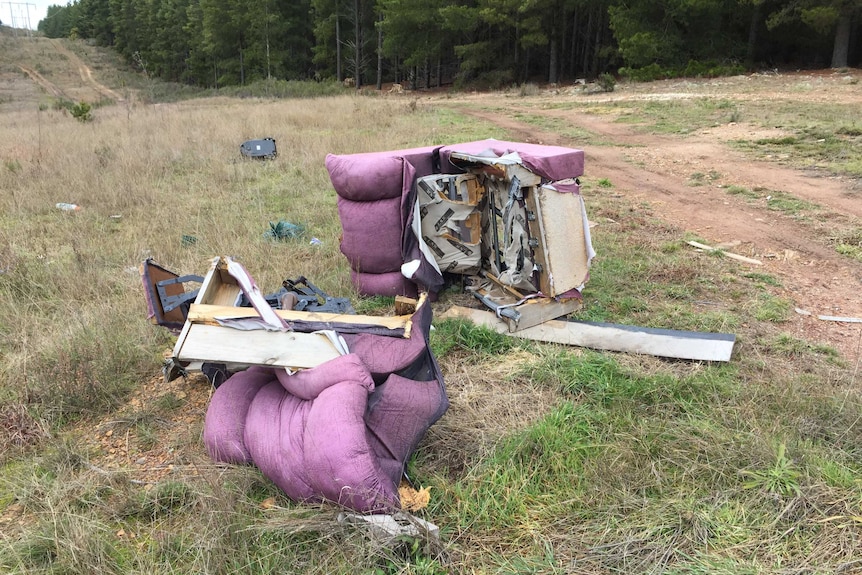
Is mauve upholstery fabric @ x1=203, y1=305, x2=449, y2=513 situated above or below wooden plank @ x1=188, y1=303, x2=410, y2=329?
below

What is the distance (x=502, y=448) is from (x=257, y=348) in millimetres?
1171

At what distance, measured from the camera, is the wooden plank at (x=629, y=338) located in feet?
10.8

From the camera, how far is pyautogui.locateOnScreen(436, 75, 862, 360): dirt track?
4.17 meters

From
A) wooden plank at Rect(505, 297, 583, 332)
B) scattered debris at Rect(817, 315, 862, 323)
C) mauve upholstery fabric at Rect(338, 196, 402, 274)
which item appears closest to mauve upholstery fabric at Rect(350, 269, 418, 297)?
mauve upholstery fabric at Rect(338, 196, 402, 274)

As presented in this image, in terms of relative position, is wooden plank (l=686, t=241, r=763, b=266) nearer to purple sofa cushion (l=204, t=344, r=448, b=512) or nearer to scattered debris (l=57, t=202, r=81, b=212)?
purple sofa cushion (l=204, t=344, r=448, b=512)

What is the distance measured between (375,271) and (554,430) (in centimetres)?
204

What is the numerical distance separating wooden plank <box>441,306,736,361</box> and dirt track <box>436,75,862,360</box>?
0.79 meters

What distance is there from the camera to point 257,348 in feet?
7.55

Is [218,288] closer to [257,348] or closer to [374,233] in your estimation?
[257,348]

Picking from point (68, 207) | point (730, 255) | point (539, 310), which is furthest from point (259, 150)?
point (730, 255)

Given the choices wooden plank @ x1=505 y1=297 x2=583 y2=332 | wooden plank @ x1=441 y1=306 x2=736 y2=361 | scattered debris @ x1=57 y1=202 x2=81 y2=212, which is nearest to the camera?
wooden plank @ x1=441 y1=306 x2=736 y2=361

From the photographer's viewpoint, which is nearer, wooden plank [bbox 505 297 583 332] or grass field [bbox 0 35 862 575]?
grass field [bbox 0 35 862 575]

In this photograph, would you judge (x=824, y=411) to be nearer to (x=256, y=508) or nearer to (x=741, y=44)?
(x=256, y=508)

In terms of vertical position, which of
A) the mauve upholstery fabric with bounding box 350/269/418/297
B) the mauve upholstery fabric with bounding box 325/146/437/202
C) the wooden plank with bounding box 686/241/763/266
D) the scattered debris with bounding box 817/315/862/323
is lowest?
the scattered debris with bounding box 817/315/862/323
